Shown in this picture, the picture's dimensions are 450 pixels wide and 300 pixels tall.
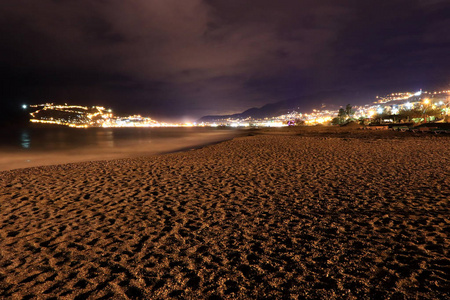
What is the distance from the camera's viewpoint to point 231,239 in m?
4.73

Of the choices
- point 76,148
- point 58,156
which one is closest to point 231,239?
point 58,156

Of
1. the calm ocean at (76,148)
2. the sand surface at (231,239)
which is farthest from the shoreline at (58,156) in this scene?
the sand surface at (231,239)

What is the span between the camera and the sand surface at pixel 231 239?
3365 mm

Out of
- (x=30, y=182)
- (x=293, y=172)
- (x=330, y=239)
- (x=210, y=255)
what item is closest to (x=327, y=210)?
(x=330, y=239)

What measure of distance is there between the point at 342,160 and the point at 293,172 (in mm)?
4706

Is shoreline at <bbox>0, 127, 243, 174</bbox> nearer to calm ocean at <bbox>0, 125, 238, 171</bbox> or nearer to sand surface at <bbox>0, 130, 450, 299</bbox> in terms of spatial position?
calm ocean at <bbox>0, 125, 238, 171</bbox>

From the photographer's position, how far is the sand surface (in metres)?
3.37

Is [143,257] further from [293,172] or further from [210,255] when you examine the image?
[293,172]

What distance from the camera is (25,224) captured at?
225 inches

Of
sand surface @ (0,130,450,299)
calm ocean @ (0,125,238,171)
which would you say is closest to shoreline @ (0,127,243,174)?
calm ocean @ (0,125,238,171)

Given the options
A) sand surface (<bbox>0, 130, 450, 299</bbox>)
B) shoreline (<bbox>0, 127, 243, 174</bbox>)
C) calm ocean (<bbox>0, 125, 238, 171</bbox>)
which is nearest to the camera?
sand surface (<bbox>0, 130, 450, 299</bbox>)

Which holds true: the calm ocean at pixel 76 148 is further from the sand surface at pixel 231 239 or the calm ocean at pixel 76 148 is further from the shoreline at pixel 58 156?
the sand surface at pixel 231 239

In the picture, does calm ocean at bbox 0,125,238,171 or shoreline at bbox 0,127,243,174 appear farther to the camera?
calm ocean at bbox 0,125,238,171

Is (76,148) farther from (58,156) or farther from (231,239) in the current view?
(231,239)
